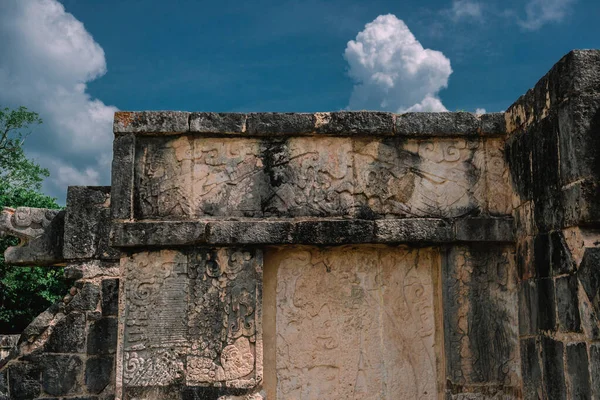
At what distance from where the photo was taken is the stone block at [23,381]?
6.01 m

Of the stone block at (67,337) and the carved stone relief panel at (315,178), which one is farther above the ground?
the carved stone relief panel at (315,178)

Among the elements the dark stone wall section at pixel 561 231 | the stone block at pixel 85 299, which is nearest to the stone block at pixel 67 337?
the stone block at pixel 85 299

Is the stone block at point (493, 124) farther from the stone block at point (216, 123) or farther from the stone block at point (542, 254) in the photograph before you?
the stone block at point (216, 123)

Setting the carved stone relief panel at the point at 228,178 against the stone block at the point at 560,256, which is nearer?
the stone block at the point at 560,256

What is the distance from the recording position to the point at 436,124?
16.8ft

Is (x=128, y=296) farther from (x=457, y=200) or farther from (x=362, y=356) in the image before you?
(x=457, y=200)

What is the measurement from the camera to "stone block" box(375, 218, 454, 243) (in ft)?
16.1

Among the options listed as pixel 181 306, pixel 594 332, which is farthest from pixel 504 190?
pixel 181 306

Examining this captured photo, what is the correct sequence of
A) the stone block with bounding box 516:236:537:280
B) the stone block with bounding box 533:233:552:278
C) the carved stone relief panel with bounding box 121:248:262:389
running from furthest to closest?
the carved stone relief panel with bounding box 121:248:262:389, the stone block with bounding box 516:236:537:280, the stone block with bounding box 533:233:552:278

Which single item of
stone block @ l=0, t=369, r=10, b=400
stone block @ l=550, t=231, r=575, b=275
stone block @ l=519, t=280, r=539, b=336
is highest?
stone block @ l=550, t=231, r=575, b=275

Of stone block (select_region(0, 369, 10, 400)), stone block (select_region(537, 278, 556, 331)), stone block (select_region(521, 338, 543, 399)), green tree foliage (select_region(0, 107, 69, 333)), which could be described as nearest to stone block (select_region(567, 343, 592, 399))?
stone block (select_region(537, 278, 556, 331))

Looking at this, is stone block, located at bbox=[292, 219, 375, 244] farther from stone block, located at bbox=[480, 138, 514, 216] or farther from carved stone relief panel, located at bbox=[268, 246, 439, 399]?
stone block, located at bbox=[480, 138, 514, 216]

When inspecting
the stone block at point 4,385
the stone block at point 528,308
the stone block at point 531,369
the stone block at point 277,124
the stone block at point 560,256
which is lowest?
the stone block at point 4,385

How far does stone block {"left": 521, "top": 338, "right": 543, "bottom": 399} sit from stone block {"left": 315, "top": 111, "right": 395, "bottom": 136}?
201cm
